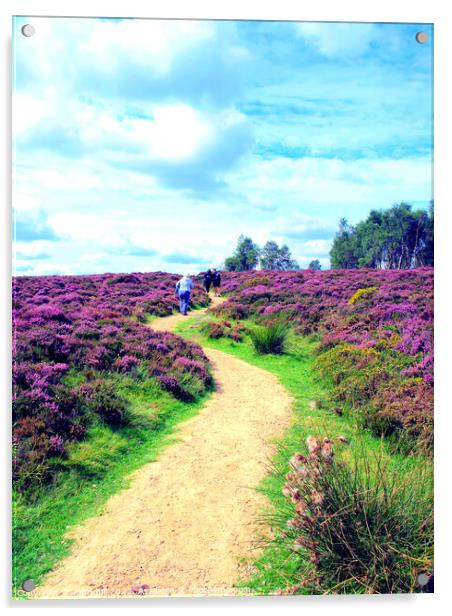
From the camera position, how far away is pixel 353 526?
147 inches

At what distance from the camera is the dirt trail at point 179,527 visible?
4.06m

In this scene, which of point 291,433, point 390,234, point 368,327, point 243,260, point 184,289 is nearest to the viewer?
point 390,234

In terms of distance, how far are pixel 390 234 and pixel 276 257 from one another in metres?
1.31

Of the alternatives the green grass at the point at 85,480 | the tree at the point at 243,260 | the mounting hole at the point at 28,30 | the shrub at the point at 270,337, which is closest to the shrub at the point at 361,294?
the shrub at the point at 270,337

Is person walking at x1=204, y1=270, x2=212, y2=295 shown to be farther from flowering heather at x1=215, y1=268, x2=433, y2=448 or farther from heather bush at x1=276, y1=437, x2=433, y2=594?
heather bush at x1=276, y1=437, x2=433, y2=594

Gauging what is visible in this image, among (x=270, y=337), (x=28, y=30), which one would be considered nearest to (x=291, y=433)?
(x=270, y=337)

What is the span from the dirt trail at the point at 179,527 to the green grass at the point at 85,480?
14 cm

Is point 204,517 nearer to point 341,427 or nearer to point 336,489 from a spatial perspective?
point 336,489

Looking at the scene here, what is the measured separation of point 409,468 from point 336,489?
109cm

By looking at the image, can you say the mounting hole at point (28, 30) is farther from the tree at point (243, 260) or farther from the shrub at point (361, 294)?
the shrub at point (361, 294)

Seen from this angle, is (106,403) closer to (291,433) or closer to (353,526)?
(291,433)

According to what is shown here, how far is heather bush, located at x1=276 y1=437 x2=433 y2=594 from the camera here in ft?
12.3

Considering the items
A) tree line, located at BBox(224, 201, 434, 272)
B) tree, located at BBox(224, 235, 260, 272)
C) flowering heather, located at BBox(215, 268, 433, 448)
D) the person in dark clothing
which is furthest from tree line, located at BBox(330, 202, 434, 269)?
the person in dark clothing
